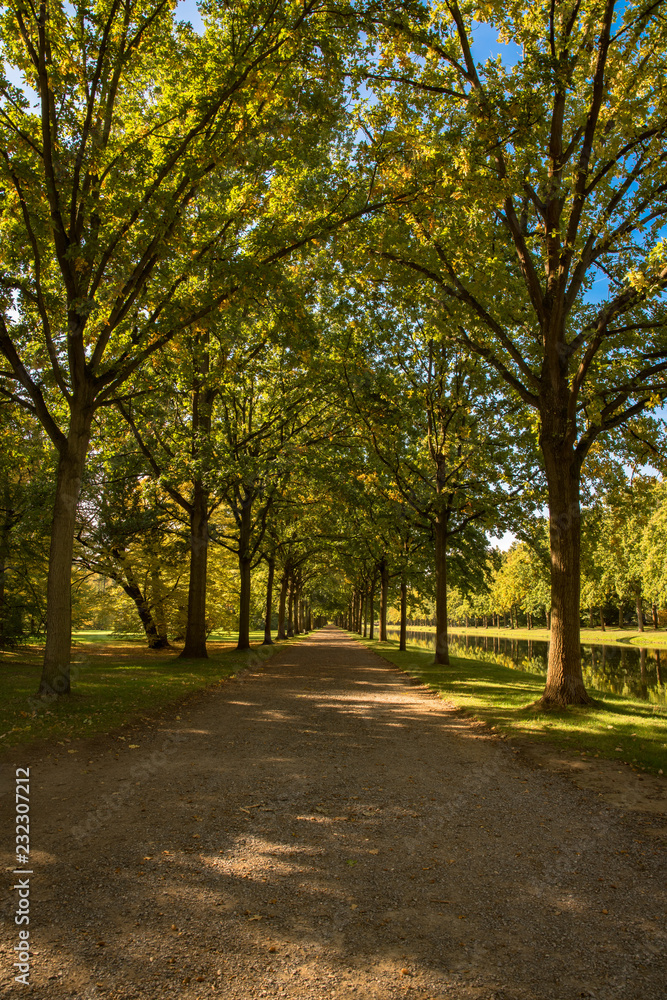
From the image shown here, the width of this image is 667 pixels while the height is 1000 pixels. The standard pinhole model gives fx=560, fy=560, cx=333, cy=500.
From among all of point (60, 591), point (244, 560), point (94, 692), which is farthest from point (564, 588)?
point (244, 560)

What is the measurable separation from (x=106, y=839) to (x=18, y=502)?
47.3 ft

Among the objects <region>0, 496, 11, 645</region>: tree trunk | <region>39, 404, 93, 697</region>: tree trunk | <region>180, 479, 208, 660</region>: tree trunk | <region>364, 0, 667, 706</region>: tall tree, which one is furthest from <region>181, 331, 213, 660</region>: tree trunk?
<region>364, 0, 667, 706</region>: tall tree

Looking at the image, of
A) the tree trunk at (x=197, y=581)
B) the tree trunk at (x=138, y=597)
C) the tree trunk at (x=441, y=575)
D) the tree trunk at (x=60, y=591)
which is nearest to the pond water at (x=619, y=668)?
the tree trunk at (x=441, y=575)

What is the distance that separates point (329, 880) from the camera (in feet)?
12.5

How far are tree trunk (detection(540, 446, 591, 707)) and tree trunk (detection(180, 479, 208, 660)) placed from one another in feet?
36.9

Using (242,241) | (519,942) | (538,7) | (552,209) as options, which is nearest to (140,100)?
(242,241)

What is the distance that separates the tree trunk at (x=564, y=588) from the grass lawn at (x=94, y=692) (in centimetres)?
700

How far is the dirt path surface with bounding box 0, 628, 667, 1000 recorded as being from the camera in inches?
111

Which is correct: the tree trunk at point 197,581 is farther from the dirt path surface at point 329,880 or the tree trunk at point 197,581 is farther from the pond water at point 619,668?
the pond water at point 619,668

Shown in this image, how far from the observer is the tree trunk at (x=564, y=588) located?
974 cm

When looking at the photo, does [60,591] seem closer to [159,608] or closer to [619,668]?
[159,608]

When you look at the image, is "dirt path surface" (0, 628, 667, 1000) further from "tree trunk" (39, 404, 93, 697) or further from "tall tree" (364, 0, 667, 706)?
"tall tree" (364, 0, 667, 706)

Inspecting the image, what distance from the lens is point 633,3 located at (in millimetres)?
8922

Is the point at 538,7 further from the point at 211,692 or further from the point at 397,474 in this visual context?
the point at 211,692
